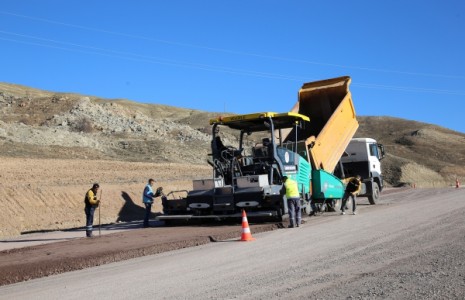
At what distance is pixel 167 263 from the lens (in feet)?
28.9

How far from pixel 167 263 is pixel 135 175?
60.3 ft

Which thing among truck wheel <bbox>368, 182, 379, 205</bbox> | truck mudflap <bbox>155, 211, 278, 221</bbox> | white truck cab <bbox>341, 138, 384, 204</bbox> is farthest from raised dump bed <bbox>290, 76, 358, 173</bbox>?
truck wheel <bbox>368, 182, 379, 205</bbox>

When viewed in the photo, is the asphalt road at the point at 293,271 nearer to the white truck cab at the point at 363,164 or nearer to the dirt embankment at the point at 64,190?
the white truck cab at the point at 363,164

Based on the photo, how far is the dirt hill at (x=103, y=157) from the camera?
19297mm

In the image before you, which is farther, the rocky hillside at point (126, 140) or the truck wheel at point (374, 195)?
the rocky hillside at point (126, 140)

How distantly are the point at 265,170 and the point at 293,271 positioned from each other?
6842 millimetres

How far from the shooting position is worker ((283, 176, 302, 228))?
12.9 m

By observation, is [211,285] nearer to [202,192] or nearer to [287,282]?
[287,282]

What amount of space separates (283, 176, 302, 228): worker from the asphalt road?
149 cm

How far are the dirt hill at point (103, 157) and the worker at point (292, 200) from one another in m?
8.42

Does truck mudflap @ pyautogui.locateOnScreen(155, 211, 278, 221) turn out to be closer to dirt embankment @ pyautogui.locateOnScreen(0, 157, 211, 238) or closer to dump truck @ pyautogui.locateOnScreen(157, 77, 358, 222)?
dump truck @ pyautogui.locateOnScreen(157, 77, 358, 222)

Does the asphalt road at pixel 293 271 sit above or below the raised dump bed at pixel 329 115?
below

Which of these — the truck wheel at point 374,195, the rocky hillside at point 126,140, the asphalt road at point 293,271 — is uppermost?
the rocky hillside at point 126,140

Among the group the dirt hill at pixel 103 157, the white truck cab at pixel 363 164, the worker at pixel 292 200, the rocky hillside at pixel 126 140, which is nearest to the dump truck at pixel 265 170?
the worker at pixel 292 200
